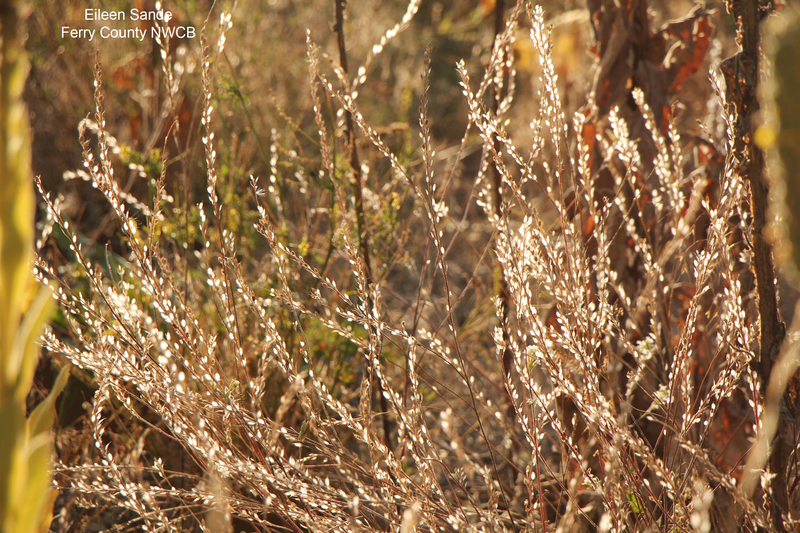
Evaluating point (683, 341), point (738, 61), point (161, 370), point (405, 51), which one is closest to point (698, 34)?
point (738, 61)

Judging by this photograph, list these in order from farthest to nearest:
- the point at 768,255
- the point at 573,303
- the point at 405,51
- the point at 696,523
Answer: the point at 405,51
the point at 573,303
the point at 768,255
the point at 696,523

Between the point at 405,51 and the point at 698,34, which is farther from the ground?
the point at 405,51

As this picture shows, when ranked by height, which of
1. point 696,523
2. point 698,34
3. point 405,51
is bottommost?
point 696,523

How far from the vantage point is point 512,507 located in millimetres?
914

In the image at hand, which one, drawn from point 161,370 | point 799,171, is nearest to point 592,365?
point 799,171

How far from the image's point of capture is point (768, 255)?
0.66 m

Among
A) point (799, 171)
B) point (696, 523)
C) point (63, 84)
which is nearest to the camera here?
point (799, 171)

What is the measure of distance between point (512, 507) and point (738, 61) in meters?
0.68

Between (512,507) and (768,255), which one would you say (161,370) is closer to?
(512,507)

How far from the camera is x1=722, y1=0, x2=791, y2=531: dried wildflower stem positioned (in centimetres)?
65

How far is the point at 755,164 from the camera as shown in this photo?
0.65m

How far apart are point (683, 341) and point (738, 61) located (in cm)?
34

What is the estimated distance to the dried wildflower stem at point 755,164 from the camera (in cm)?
65

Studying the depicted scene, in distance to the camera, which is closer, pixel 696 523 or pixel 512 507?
pixel 696 523
